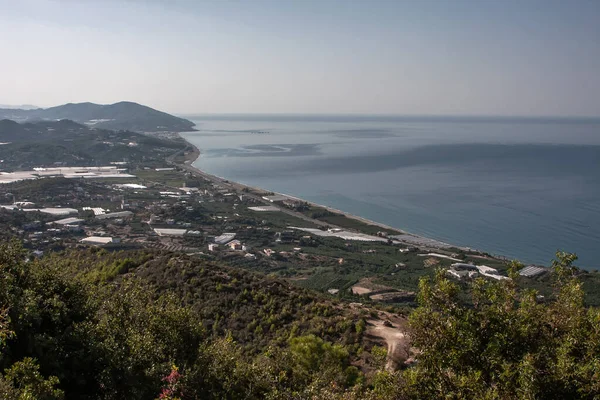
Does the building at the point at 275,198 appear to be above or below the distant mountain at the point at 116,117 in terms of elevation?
below

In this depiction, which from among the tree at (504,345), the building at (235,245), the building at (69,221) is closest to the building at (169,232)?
the building at (235,245)

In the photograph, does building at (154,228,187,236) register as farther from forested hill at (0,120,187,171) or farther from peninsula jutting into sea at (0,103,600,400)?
forested hill at (0,120,187,171)

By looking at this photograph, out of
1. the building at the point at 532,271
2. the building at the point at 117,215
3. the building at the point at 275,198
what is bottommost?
the building at the point at 532,271

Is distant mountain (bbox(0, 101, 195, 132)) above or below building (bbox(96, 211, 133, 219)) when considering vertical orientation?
above

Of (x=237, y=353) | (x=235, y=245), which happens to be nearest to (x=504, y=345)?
(x=237, y=353)

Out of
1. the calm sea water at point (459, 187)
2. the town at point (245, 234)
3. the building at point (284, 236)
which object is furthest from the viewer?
the calm sea water at point (459, 187)

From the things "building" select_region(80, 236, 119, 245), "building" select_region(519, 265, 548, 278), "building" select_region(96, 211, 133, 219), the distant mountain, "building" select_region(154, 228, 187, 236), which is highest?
the distant mountain

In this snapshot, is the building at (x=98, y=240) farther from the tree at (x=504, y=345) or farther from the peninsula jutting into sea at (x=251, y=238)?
the tree at (x=504, y=345)

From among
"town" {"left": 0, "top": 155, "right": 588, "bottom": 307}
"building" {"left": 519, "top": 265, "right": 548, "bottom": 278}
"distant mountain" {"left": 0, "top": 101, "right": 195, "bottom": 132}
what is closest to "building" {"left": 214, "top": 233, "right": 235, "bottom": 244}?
"town" {"left": 0, "top": 155, "right": 588, "bottom": 307}

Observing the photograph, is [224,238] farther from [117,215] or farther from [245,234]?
[117,215]
